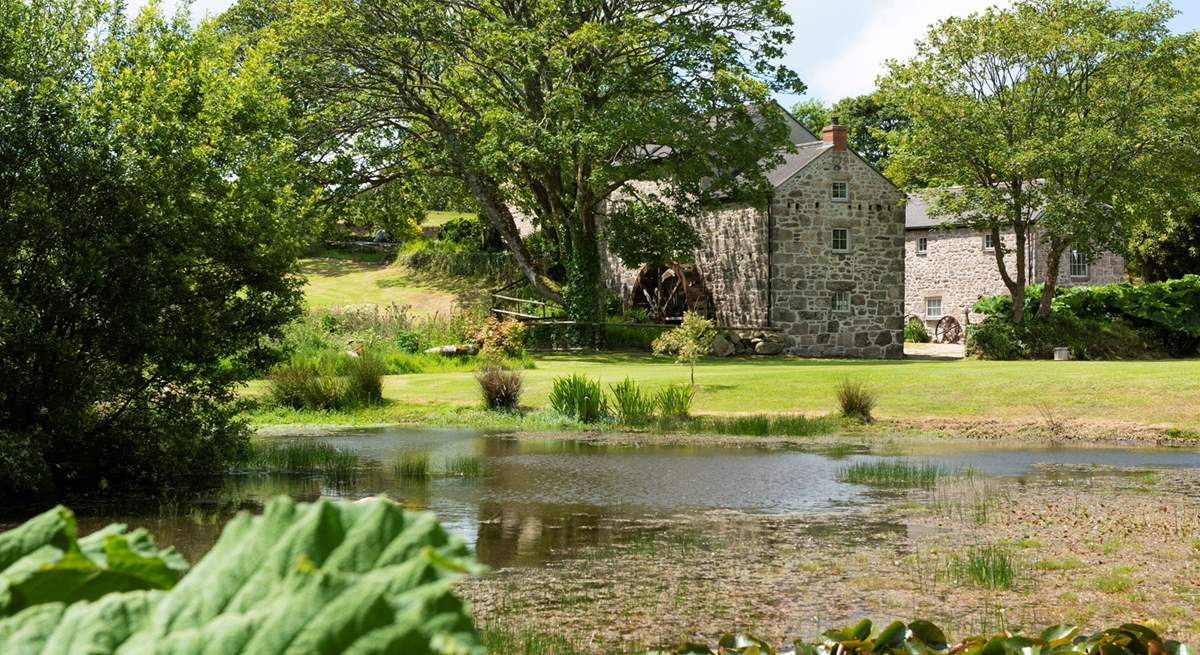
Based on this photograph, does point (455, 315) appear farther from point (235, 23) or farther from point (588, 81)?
point (235, 23)

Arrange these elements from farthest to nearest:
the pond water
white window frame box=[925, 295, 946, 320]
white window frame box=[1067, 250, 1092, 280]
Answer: white window frame box=[925, 295, 946, 320], white window frame box=[1067, 250, 1092, 280], the pond water

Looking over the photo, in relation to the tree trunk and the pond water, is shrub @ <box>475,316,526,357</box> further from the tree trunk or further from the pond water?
the tree trunk

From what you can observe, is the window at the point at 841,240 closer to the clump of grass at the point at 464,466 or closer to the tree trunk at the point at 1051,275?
the tree trunk at the point at 1051,275

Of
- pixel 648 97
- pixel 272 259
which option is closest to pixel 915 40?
pixel 648 97

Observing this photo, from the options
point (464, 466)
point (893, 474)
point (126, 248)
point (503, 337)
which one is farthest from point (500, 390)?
point (126, 248)

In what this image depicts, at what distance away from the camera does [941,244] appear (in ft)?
153

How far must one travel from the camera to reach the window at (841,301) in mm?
36312

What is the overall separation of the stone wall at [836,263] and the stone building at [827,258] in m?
0.03

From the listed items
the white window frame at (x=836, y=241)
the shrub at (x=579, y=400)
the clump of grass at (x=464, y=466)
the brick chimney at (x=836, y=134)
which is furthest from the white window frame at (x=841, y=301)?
the clump of grass at (x=464, y=466)

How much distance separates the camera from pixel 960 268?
45688 mm

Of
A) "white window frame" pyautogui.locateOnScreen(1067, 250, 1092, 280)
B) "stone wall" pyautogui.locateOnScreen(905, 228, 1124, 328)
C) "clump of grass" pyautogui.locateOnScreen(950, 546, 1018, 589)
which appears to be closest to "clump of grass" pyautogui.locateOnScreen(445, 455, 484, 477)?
"clump of grass" pyautogui.locateOnScreen(950, 546, 1018, 589)

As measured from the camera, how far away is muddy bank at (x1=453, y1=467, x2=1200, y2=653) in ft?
21.2

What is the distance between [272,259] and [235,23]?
88.0 ft

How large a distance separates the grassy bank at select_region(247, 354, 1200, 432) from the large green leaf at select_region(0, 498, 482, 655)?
60.2 feet
